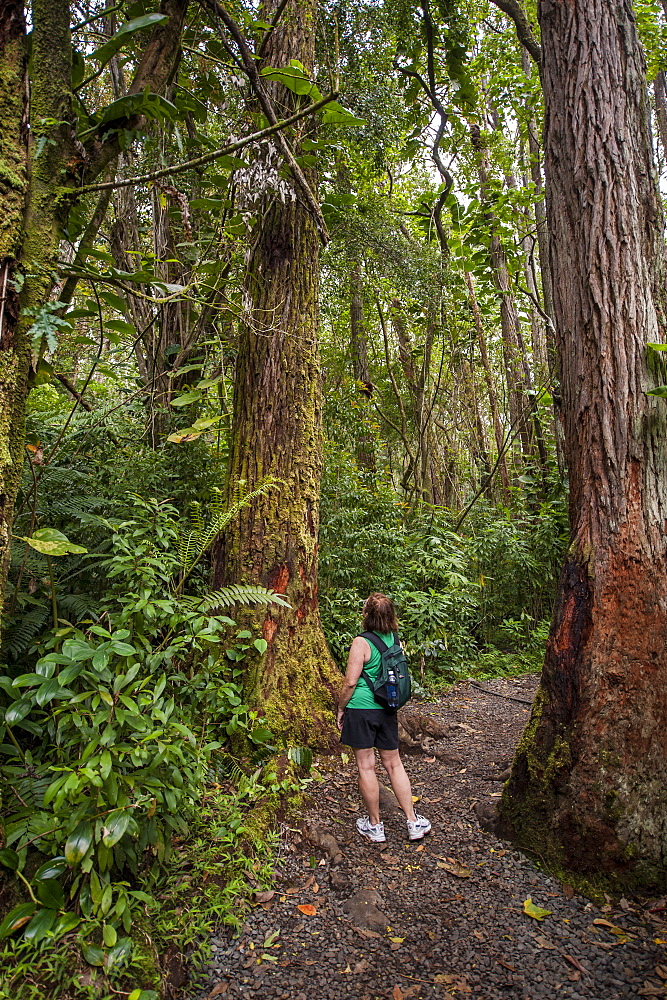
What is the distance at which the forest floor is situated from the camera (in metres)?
2.32

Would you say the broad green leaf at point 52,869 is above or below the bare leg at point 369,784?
above

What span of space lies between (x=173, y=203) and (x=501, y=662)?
20.6 feet

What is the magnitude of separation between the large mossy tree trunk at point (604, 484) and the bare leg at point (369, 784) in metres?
0.74

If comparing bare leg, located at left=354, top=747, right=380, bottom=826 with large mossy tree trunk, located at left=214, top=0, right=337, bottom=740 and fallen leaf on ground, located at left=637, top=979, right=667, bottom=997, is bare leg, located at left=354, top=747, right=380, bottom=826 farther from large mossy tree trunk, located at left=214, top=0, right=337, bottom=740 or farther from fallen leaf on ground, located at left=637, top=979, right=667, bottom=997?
fallen leaf on ground, located at left=637, top=979, right=667, bottom=997

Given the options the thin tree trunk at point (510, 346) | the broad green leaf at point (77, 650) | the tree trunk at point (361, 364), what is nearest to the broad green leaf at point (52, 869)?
the broad green leaf at point (77, 650)

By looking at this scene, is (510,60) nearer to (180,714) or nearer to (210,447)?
(210,447)

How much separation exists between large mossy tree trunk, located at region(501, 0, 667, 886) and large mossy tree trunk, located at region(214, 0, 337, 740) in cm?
150

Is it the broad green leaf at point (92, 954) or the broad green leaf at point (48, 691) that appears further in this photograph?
the broad green leaf at point (48, 691)

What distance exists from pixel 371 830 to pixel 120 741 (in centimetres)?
170

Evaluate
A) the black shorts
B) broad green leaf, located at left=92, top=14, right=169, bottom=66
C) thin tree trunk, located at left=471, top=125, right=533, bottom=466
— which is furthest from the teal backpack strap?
thin tree trunk, located at left=471, top=125, right=533, bottom=466

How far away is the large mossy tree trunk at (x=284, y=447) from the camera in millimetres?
3861

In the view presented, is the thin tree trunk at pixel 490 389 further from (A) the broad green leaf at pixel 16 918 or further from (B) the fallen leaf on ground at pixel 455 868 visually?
(A) the broad green leaf at pixel 16 918

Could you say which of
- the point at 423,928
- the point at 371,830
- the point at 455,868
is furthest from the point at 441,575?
the point at 423,928

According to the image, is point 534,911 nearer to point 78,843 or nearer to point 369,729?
point 369,729
